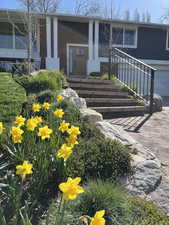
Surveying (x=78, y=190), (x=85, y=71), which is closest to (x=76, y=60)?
(x=85, y=71)

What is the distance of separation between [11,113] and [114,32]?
39.3ft

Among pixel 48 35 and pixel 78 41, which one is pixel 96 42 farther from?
pixel 48 35

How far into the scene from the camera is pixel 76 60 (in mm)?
14195

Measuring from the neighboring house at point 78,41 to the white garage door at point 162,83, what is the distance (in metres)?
0.63

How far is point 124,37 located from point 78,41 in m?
3.12

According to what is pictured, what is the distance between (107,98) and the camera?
741cm

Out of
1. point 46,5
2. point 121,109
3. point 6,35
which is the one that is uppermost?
point 46,5

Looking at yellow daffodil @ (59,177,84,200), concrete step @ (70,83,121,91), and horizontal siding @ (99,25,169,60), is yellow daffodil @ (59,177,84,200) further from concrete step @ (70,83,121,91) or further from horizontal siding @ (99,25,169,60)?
horizontal siding @ (99,25,169,60)

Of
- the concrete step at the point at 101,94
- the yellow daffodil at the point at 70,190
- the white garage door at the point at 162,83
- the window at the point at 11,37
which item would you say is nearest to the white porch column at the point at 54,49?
the window at the point at 11,37

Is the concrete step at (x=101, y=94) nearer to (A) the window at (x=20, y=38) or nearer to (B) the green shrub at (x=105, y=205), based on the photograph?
(B) the green shrub at (x=105, y=205)

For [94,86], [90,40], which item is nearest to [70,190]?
[94,86]

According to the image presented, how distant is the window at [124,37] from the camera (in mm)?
14609

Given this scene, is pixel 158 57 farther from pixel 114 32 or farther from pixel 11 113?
pixel 11 113

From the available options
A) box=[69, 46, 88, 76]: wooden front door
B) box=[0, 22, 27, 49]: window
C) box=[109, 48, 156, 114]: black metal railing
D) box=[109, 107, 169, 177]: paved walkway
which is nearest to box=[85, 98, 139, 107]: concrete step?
box=[109, 48, 156, 114]: black metal railing
